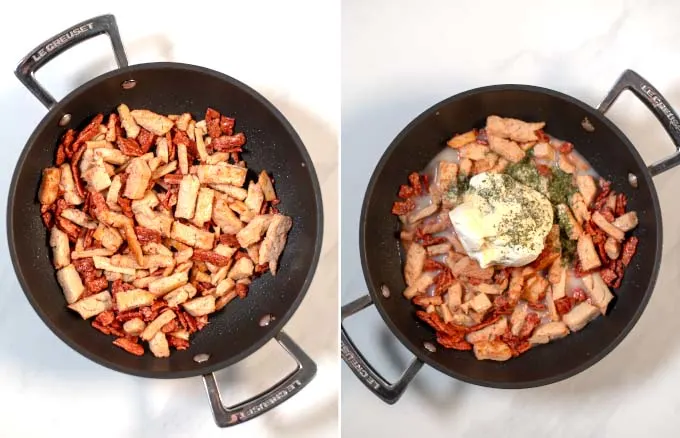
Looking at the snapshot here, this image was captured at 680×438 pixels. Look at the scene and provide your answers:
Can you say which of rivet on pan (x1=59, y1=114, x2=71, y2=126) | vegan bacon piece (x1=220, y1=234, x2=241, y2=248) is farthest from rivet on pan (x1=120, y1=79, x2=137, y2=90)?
vegan bacon piece (x1=220, y1=234, x2=241, y2=248)

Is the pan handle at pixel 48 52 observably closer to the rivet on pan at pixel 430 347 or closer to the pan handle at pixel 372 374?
the pan handle at pixel 372 374

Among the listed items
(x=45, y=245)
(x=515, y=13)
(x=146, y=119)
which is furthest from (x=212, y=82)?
(x=515, y=13)

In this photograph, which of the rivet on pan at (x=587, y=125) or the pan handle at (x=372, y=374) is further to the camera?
the rivet on pan at (x=587, y=125)

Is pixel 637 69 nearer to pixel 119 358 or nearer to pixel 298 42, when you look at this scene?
pixel 298 42

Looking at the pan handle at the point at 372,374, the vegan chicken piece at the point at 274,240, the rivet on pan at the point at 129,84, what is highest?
the rivet on pan at the point at 129,84

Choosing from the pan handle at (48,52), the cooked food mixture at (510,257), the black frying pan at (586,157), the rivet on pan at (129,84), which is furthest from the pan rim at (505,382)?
the pan handle at (48,52)

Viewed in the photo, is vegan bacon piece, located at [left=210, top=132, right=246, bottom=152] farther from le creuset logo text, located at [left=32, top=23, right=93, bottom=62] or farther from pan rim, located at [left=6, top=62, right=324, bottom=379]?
le creuset logo text, located at [left=32, top=23, right=93, bottom=62]
